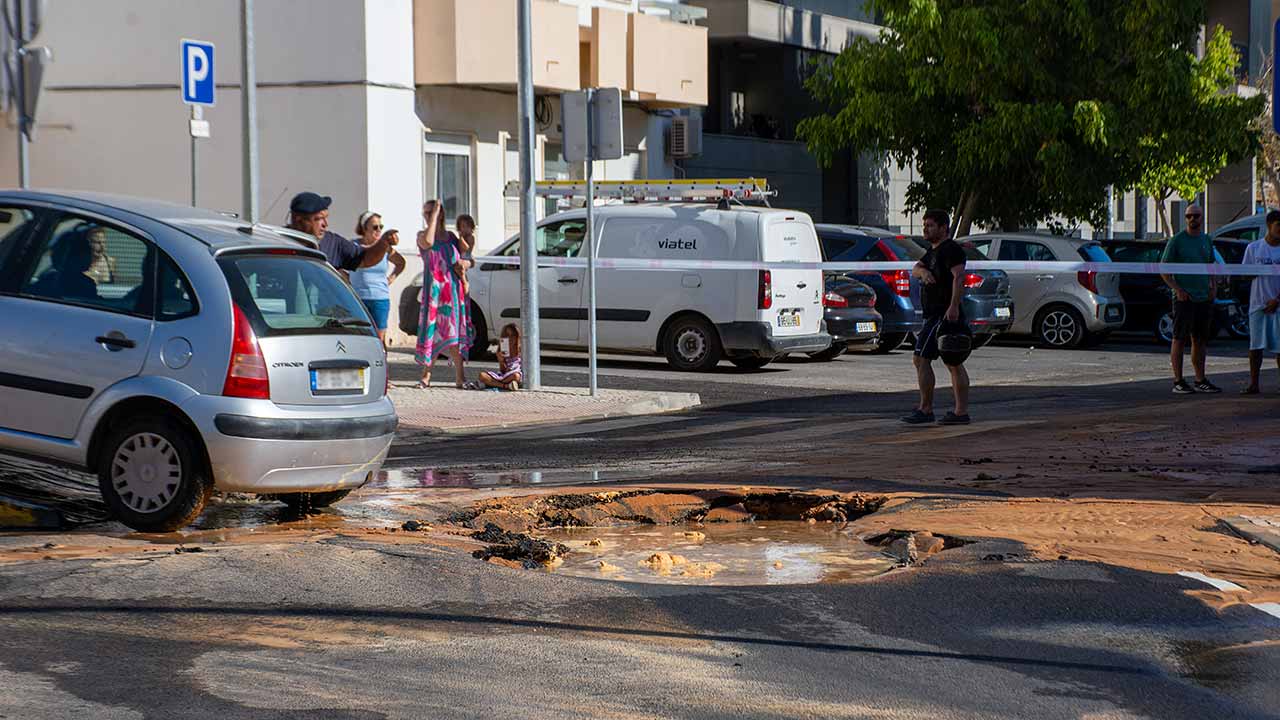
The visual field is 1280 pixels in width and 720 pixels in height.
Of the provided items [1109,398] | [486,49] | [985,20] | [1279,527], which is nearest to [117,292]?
[1279,527]

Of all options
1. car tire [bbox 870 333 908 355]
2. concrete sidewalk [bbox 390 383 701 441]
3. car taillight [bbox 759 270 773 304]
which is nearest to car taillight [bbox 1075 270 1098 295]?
car tire [bbox 870 333 908 355]

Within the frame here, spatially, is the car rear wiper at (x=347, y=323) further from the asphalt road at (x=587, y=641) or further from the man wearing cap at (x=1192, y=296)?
the man wearing cap at (x=1192, y=296)

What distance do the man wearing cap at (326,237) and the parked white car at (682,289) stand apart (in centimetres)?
687

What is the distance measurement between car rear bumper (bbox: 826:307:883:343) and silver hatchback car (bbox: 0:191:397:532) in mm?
12826

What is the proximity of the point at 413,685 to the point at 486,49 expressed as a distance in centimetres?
2052

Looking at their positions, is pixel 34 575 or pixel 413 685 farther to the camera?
pixel 34 575

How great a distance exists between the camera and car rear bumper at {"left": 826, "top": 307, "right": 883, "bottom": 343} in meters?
21.4

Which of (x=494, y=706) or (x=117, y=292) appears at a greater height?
(x=117, y=292)

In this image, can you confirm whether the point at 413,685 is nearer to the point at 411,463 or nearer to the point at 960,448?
the point at 411,463

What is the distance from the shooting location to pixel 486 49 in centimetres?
2538

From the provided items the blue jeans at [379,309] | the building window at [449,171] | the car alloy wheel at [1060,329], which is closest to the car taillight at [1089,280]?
the car alloy wheel at [1060,329]

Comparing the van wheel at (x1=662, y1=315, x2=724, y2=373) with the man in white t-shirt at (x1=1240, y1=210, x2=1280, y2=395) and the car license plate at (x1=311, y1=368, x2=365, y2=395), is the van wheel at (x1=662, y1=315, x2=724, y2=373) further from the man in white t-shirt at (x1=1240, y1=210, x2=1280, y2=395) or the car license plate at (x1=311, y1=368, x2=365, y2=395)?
the car license plate at (x1=311, y1=368, x2=365, y2=395)

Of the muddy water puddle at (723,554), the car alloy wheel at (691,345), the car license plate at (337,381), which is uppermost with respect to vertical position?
the car license plate at (337,381)

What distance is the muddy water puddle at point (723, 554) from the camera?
8.01 m
